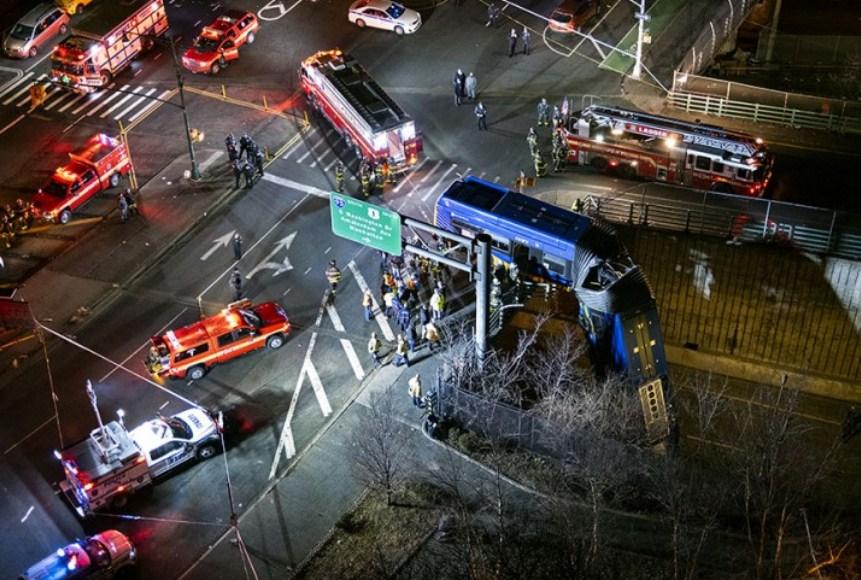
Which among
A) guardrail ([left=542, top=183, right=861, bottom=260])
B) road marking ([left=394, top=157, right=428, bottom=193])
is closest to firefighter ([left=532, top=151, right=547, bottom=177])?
road marking ([left=394, top=157, right=428, bottom=193])

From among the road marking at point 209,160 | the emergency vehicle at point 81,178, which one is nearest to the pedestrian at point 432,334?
the road marking at point 209,160

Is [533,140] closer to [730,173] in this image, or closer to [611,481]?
[730,173]

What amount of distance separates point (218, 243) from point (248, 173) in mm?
4086

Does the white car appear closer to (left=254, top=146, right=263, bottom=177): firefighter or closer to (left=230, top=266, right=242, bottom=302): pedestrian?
(left=254, top=146, right=263, bottom=177): firefighter

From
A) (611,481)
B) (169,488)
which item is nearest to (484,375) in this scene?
(611,481)

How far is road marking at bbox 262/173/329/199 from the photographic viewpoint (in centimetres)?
5253

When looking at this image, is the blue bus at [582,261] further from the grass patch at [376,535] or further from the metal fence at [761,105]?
the metal fence at [761,105]

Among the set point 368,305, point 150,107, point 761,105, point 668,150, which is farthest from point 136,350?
point 761,105

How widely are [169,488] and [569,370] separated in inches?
551

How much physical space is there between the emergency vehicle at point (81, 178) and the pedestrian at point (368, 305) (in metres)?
14.3

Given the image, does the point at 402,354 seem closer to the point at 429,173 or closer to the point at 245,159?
the point at 429,173

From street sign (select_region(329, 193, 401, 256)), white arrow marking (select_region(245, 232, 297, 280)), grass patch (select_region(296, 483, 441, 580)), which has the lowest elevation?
grass patch (select_region(296, 483, 441, 580))

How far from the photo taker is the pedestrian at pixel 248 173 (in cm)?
5259

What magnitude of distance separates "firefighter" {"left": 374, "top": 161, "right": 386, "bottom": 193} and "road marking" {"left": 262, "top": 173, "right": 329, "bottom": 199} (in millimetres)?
2234
